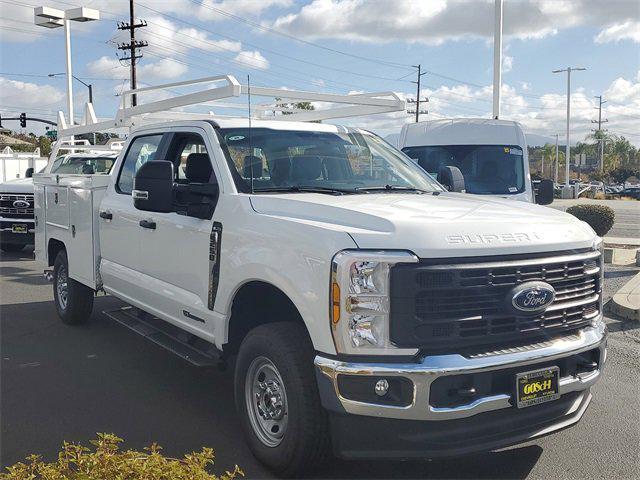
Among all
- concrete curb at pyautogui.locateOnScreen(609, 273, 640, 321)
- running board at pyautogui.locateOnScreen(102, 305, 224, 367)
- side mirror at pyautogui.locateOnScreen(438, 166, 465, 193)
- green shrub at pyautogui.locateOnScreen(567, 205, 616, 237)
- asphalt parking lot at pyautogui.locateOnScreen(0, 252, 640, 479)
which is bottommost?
asphalt parking lot at pyautogui.locateOnScreen(0, 252, 640, 479)

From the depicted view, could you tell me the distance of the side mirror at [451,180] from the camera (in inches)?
230

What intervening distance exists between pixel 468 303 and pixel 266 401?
1.35m

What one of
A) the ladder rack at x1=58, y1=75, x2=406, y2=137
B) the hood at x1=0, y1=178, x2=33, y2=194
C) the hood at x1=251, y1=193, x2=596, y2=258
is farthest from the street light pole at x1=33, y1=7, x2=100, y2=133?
the hood at x1=251, y1=193, x2=596, y2=258

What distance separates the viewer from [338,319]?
334cm

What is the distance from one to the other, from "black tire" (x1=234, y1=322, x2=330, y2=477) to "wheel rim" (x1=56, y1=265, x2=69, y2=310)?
4.24m

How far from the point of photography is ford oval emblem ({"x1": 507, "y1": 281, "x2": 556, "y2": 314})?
3.45 metres

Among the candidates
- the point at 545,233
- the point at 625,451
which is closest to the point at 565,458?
the point at 625,451

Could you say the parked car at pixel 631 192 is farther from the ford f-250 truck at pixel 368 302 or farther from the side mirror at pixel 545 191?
the ford f-250 truck at pixel 368 302

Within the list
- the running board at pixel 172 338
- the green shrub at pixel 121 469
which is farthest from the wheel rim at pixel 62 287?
the green shrub at pixel 121 469

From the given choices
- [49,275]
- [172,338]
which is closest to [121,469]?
[172,338]

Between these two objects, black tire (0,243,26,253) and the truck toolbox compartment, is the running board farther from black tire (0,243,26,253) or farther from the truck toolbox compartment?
black tire (0,243,26,253)

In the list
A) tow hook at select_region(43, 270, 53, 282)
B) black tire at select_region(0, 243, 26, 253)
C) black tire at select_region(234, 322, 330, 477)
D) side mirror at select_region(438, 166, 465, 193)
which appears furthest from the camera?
black tire at select_region(0, 243, 26, 253)

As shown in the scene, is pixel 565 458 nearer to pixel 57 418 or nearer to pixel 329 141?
pixel 329 141

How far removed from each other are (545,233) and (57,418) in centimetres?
348
